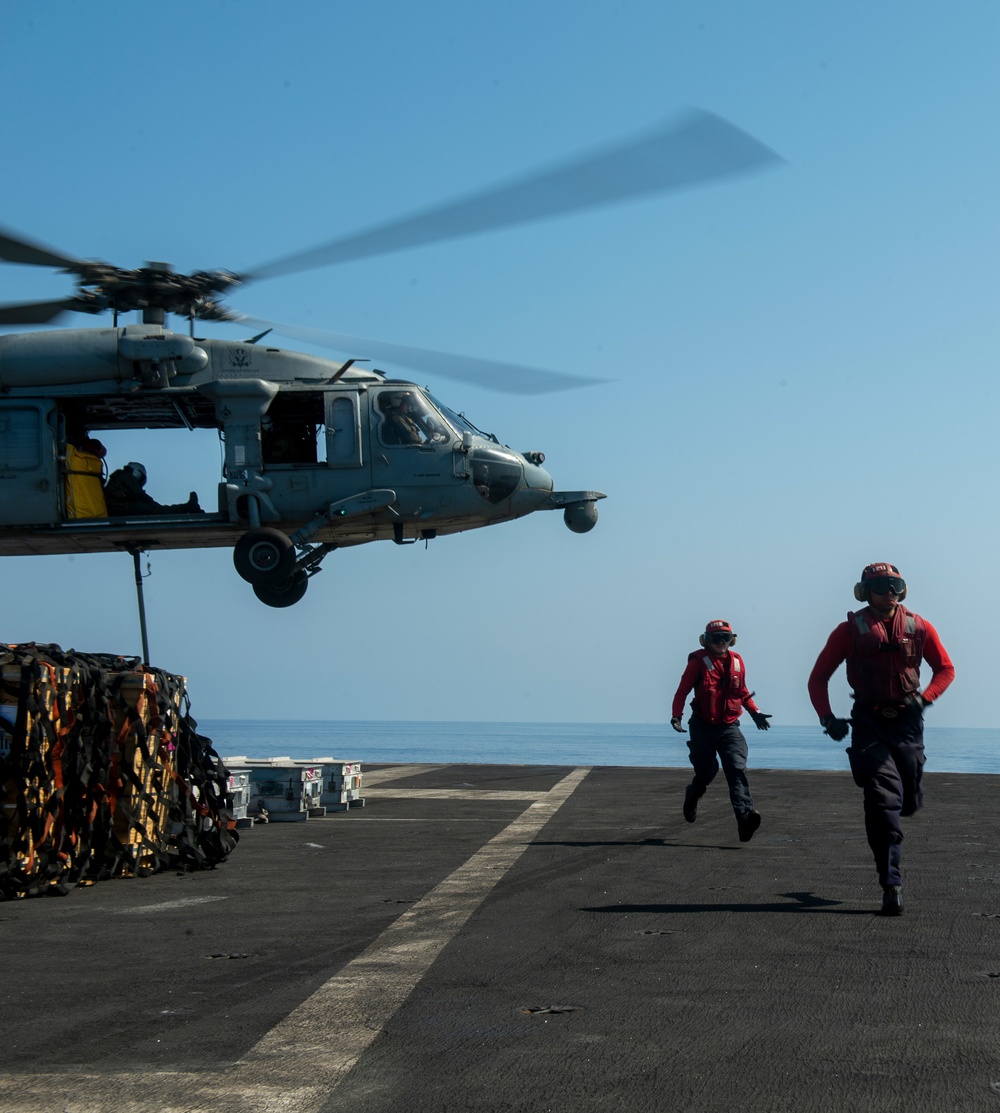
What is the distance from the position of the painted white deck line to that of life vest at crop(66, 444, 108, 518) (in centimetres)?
1025

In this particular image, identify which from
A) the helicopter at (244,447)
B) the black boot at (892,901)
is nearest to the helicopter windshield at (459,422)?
the helicopter at (244,447)

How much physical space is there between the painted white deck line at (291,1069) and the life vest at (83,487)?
10247mm

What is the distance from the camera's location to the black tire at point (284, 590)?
51.9 ft

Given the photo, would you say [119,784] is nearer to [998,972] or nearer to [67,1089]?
[67,1089]

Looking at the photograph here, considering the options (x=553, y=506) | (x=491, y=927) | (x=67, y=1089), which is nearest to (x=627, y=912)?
(x=491, y=927)

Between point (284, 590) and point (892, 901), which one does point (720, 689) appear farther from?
point (284, 590)

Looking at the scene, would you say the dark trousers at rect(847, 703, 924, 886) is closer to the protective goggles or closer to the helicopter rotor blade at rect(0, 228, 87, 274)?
the protective goggles

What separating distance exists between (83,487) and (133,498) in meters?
0.61

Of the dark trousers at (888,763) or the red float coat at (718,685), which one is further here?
the red float coat at (718,685)

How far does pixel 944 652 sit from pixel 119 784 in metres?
5.68

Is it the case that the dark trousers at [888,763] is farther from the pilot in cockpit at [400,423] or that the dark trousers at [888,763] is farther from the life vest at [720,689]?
the pilot in cockpit at [400,423]

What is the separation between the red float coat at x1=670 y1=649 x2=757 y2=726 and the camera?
465 inches

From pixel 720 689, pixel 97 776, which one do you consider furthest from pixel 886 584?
pixel 97 776

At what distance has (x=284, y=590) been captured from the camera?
1593 centimetres
